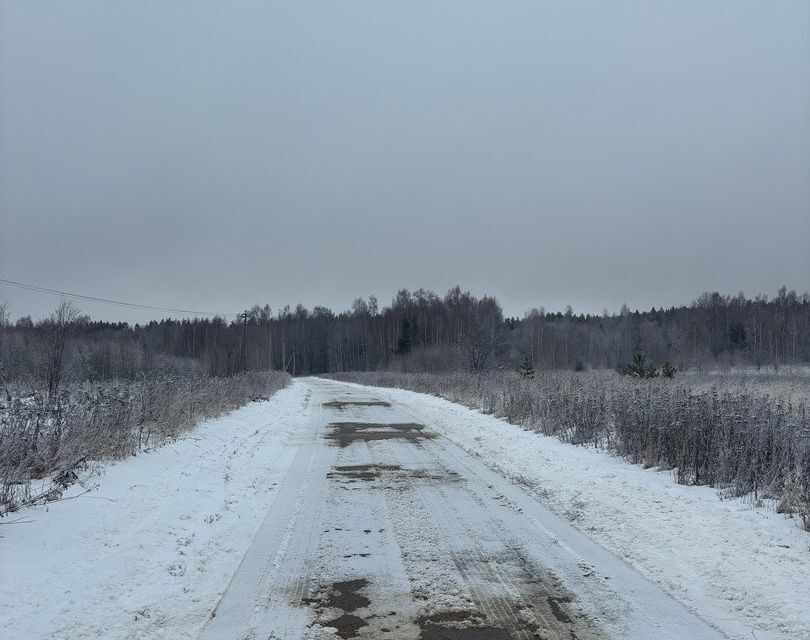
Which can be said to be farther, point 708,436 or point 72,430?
point 708,436

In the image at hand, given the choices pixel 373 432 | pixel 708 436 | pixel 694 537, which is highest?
pixel 708 436

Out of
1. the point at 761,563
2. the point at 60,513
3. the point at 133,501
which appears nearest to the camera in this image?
the point at 761,563

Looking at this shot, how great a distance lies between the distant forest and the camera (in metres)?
43.3

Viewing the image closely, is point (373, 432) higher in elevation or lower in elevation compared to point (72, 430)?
lower

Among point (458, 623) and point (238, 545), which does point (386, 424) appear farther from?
point (458, 623)

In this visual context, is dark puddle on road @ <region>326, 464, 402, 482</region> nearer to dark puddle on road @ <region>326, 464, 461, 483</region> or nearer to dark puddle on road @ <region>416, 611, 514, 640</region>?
dark puddle on road @ <region>326, 464, 461, 483</region>

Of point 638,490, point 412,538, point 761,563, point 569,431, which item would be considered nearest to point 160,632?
point 412,538

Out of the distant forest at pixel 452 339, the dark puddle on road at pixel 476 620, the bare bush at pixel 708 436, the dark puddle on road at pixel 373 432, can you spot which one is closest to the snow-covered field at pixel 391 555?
the dark puddle on road at pixel 476 620

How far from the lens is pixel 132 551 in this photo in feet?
19.1

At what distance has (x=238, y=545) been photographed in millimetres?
6238

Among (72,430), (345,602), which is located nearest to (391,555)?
(345,602)

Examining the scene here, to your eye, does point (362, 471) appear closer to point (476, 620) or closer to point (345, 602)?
point (345, 602)

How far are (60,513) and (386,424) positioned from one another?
12.4m

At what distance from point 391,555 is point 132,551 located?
264 centimetres
